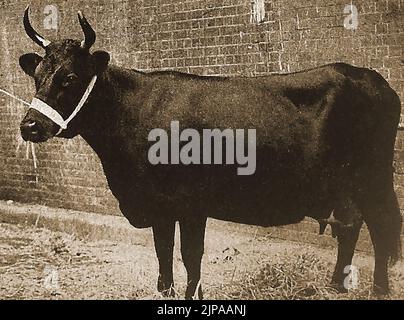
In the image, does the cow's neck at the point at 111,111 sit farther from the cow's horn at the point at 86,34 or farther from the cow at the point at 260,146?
the cow's horn at the point at 86,34

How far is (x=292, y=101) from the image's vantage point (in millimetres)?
5199

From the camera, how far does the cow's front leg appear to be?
17.4ft

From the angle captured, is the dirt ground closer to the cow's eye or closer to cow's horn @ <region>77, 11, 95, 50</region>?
the cow's eye

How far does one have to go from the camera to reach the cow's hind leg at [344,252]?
208 inches

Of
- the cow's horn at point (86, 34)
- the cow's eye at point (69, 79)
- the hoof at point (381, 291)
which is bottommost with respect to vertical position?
the hoof at point (381, 291)

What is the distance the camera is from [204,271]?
564cm

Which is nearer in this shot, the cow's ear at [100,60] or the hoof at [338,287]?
the cow's ear at [100,60]

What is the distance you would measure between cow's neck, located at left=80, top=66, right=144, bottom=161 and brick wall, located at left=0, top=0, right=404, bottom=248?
0.99 metres

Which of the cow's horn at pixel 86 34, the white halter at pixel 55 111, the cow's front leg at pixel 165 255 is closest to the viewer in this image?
the white halter at pixel 55 111

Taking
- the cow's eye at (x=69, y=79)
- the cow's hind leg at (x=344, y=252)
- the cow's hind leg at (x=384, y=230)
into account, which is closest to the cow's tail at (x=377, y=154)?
the cow's hind leg at (x=384, y=230)

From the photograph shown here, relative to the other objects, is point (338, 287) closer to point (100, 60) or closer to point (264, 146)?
point (264, 146)

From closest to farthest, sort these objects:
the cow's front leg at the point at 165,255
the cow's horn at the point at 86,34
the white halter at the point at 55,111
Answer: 1. the white halter at the point at 55,111
2. the cow's horn at the point at 86,34
3. the cow's front leg at the point at 165,255

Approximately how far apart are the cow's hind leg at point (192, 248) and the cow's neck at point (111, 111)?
2.54 ft
